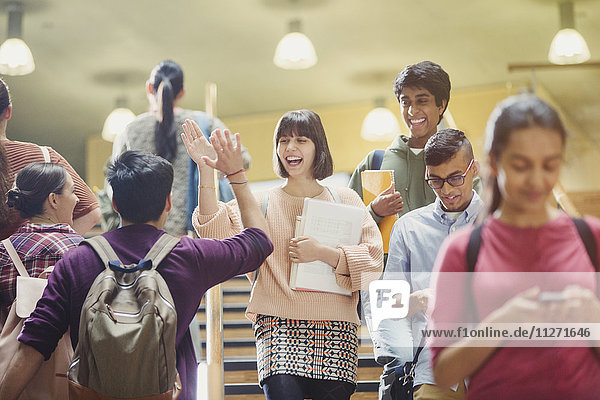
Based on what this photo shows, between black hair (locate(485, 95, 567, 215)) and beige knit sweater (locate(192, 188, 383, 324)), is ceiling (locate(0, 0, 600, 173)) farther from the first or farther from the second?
black hair (locate(485, 95, 567, 215))

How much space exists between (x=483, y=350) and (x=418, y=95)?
1.78m

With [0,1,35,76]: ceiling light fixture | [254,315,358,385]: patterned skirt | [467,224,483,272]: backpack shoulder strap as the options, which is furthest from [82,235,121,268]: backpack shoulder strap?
[0,1,35,76]: ceiling light fixture

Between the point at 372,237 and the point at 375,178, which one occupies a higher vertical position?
the point at 375,178

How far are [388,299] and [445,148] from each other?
1.89 ft

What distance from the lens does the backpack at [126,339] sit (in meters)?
2.28

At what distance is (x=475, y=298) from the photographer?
1.83 metres

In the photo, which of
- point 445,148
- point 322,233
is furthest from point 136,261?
point 445,148

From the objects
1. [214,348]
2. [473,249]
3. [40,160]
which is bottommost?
[214,348]

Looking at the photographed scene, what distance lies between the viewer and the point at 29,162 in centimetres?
340

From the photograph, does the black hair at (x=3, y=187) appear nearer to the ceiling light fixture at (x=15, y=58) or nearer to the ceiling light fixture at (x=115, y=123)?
the ceiling light fixture at (x=15, y=58)

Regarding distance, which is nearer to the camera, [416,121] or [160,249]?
[160,249]

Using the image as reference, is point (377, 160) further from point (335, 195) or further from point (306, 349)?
point (306, 349)

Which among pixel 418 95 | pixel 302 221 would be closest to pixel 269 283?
pixel 302 221

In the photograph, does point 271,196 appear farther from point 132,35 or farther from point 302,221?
point 132,35
